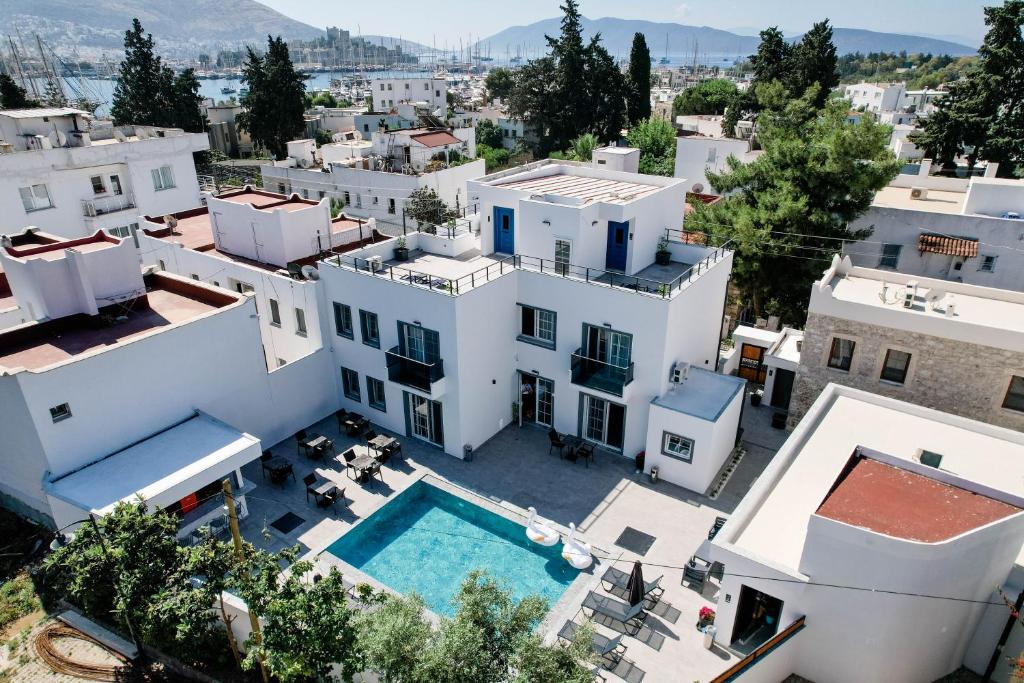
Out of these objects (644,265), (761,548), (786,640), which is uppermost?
(644,265)

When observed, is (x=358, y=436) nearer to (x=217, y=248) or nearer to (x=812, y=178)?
(x=217, y=248)

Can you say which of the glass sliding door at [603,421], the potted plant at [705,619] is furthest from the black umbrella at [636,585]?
the glass sliding door at [603,421]

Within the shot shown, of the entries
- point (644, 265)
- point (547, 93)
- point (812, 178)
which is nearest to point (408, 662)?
point (644, 265)

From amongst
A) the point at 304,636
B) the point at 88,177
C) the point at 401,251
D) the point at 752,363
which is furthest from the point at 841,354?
the point at 88,177

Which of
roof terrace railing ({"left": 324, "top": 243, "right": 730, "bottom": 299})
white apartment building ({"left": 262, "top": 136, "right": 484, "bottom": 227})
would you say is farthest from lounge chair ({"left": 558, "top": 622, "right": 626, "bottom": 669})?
white apartment building ({"left": 262, "top": 136, "right": 484, "bottom": 227})

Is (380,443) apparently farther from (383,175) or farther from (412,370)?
(383,175)

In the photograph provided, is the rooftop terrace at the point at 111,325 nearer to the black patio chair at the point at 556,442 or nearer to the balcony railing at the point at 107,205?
the black patio chair at the point at 556,442
